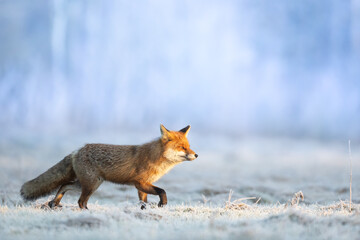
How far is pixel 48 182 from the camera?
1055cm

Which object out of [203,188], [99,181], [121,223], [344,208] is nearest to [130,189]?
[203,188]

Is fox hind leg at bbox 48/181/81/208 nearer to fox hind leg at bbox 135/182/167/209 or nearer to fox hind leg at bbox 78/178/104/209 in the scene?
fox hind leg at bbox 78/178/104/209

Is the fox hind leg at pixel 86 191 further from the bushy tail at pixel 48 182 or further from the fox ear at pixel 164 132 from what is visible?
the fox ear at pixel 164 132

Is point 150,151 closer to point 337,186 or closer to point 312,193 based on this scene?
point 312,193

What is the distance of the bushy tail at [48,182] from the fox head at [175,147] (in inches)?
103

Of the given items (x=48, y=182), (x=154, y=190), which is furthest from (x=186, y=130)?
(x=48, y=182)

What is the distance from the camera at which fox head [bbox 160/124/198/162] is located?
33.6ft

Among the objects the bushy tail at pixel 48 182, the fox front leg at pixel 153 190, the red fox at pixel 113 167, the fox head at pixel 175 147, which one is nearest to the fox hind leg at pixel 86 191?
the red fox at pixel 113 167

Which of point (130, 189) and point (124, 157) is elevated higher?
point (124, 157)

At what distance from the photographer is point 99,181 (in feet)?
34.2

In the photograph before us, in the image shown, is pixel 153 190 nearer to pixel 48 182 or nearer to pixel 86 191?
pixel 86 191

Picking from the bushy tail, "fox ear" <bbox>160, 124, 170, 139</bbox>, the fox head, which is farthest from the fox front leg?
the bushy tail

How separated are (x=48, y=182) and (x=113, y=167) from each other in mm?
1797

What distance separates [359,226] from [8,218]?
6482 mm
